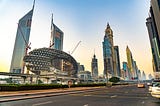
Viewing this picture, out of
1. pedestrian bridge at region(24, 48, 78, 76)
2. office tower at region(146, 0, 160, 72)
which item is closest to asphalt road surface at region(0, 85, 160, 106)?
office tower at region(146, 0, 160, 72)

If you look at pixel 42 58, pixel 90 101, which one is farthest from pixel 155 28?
pixel 90 101

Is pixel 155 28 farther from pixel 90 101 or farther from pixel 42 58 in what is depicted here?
pixel 90 101

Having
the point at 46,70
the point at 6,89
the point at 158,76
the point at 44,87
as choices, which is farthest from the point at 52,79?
the point at 6,89

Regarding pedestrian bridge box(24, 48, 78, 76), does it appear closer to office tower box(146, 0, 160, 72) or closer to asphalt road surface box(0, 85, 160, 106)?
office tower box(146, 0, 160, 72)

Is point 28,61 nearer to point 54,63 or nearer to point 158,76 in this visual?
point 54,63

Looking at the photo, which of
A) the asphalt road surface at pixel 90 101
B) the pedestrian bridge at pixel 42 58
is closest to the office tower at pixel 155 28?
the asphalt road surface at pixel 90 101

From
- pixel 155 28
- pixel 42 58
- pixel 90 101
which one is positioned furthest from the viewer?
pixel 42 58

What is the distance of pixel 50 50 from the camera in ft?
601

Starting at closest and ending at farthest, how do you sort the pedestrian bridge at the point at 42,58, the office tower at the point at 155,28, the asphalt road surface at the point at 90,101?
the asphalt road surface at the point at 90,101, the office tower at the point at 155,28, the pedestrian bridge at the point at 42,58

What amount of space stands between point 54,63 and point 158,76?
129637 mm

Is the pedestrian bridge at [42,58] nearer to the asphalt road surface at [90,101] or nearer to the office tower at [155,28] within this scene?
the office tower at [155,28]

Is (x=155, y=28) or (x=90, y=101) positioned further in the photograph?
(x=155, y=28)

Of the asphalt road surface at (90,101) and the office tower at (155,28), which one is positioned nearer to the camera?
the asphalt road surface at (90,101)

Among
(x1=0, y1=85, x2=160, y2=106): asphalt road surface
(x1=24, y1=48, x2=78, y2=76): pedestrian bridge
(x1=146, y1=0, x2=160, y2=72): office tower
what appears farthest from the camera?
(x1=24, y1=48, x2=78, y2=76): pedestrian bridge
